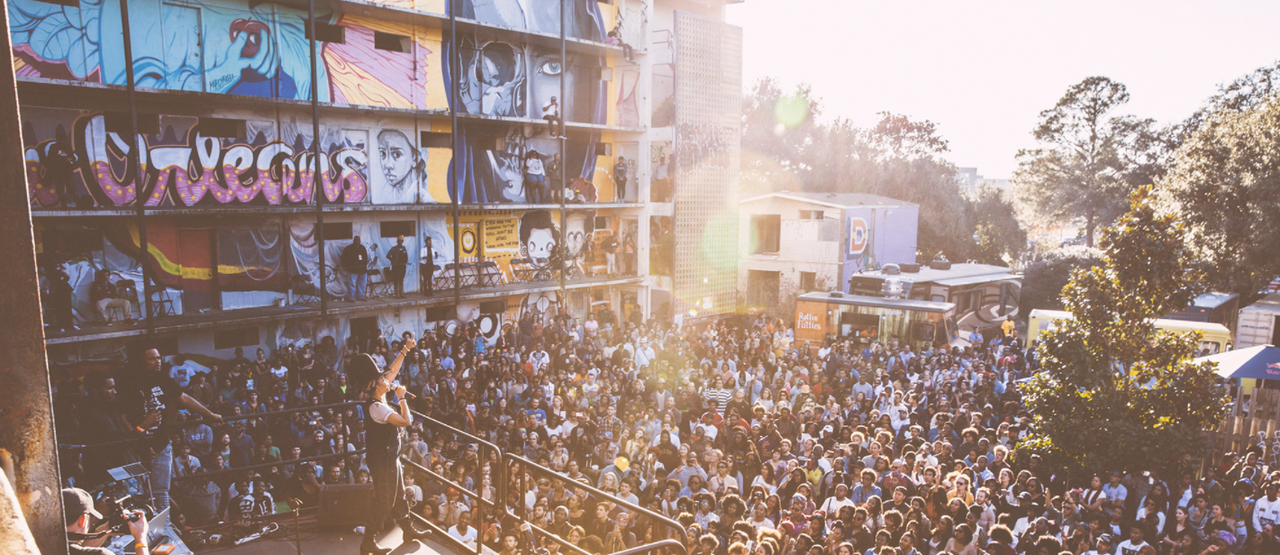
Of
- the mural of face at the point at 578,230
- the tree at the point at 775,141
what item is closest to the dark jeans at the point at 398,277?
the mural of face at the point at 578,230

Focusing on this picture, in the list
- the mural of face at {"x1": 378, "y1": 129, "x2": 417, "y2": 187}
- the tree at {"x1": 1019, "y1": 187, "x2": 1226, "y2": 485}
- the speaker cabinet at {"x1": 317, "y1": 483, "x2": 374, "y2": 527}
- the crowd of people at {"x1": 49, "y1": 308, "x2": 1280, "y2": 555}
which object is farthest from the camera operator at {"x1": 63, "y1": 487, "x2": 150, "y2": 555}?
the mural of face at {"x1": 378, "y1": 129, "x2": 417, "y2": 187}

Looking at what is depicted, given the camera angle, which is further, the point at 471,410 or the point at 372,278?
the point at 372,278

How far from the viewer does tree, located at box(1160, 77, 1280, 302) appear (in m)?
21.3

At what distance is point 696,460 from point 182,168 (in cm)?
1195

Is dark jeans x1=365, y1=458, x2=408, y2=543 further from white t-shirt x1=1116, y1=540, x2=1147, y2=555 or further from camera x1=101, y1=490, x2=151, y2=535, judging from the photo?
white t-shirt x1=1116, y1=540, x2=1147, y2=555

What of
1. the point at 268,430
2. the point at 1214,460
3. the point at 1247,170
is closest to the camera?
the point at 268,430

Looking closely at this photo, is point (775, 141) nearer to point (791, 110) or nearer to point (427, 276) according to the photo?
point (791, 110)

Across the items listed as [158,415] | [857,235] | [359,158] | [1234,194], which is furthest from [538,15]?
[1234,194]

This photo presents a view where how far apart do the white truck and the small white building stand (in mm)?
12469

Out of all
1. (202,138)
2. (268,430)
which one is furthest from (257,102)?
(268,430)

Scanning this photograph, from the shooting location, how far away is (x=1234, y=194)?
22.8m

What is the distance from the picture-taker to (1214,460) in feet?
39.5

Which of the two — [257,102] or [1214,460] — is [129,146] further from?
[1214,460]

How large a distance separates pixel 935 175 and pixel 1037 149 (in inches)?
326
